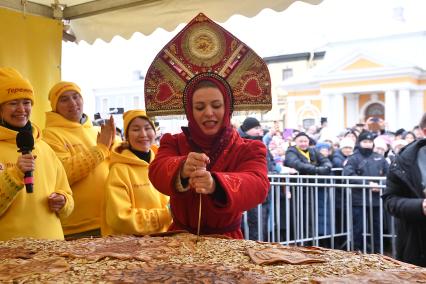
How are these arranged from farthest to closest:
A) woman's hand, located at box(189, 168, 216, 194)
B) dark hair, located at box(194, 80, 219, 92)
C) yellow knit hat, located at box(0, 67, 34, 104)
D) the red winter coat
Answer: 1. yellow knit hat, located at box(0, 67, 34, 104)
2. dark hair, located at box(194, 80, 219, 92)
3. the red winter coat
4. woman's hand, located at box(189, 168, 216, 194)

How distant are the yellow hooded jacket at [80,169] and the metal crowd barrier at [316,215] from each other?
8.23 feet

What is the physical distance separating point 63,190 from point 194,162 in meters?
1.34

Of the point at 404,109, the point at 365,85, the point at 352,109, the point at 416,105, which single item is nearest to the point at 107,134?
the point at 404,109

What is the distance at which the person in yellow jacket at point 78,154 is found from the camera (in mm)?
3453

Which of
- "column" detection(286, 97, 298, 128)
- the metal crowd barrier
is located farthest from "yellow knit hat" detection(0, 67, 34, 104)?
"column" detection(286, 97, 298, 128)

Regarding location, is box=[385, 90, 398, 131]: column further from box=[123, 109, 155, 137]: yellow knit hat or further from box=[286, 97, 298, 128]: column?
box=[123, 109, 155, 137]: yellow knit hat

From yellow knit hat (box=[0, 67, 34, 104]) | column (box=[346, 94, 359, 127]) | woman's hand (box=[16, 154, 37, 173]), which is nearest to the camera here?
woman's hand (box=[16, 154, 37, 173])

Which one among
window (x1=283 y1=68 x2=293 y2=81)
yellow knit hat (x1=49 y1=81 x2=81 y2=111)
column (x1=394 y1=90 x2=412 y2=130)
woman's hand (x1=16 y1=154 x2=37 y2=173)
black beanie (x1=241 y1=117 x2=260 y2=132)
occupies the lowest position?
woman's hand (x1=16 y1=154 x2=37 y2=173)

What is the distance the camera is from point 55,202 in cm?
292

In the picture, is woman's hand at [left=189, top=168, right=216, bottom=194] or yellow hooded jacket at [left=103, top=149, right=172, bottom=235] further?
yellow hooded jacket at [left=103, top=149, right=172, bottom=235]

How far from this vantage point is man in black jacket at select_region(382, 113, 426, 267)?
3.06 metres

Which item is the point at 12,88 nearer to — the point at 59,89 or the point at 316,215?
the point at 59,89

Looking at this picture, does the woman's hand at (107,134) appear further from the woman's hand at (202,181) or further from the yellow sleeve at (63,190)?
the woman's hand at (202,181)

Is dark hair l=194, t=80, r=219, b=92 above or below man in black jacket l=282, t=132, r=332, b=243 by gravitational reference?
above
